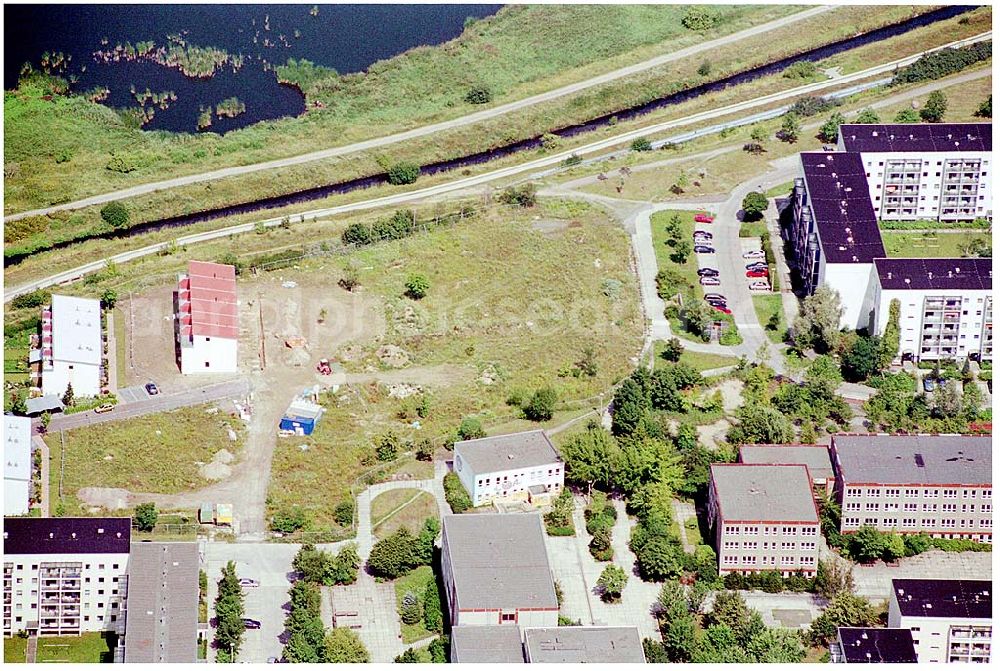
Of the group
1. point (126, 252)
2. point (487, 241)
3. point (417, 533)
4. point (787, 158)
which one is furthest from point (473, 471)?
point (787, 158)

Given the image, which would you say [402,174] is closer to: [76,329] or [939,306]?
[76,329]

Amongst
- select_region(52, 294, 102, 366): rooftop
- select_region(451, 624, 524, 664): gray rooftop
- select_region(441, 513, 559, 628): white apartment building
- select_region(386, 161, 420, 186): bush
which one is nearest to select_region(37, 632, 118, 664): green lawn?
A: select_region(441, 513, 559, 628): white apartment building

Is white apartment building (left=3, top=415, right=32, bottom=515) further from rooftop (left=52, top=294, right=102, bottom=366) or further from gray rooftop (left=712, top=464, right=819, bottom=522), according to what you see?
gray rooftop (left=712, top=464, right=819, bottom=522)

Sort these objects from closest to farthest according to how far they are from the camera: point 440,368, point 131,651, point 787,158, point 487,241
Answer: point 131,651, point 440,368, point 487,241, point 787,158

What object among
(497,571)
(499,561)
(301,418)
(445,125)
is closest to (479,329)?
(301,418)

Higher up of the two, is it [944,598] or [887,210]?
[887,210]

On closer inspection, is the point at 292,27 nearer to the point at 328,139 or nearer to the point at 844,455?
the point at 328,139
